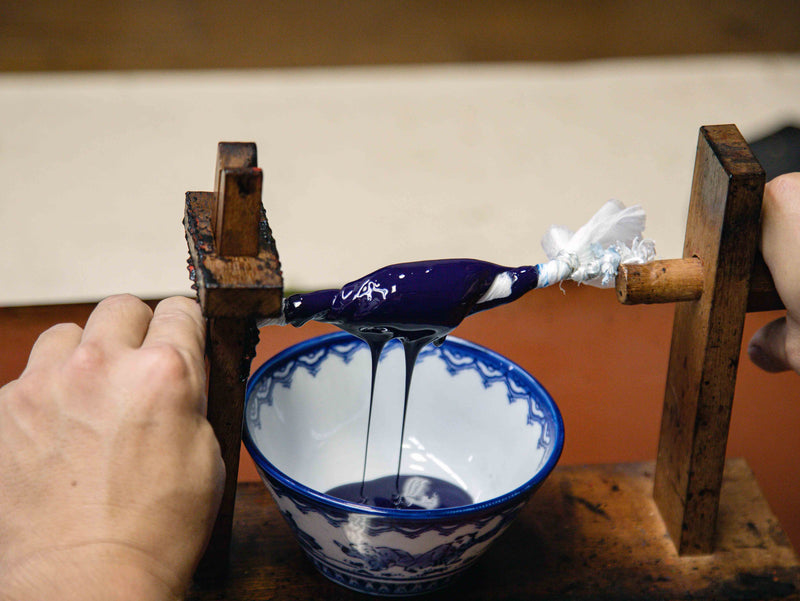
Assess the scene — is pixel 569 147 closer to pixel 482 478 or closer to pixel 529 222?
pixel 529 222

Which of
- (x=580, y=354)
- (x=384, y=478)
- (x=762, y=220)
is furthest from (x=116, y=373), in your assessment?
(x=580, y=354)

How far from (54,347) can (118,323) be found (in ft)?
0.11

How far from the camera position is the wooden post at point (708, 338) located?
0.49m

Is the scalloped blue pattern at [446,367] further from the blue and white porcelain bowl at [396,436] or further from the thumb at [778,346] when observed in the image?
the thumb at [778,346]

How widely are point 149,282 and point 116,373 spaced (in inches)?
28.7

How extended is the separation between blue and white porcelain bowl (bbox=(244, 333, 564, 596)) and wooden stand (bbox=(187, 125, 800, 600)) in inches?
1.5

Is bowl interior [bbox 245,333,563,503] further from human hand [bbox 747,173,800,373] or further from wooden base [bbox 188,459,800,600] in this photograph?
human hand [bbox 747,173,800,373]

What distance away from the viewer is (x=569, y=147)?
57.4 inches

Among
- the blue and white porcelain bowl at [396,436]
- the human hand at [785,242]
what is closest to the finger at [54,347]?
the blue and white porcelain bowl at [396,436]

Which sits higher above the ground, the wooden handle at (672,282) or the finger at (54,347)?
the wooden handle at (672,282)

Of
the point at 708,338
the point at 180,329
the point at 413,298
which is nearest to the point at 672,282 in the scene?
the point at 708,338

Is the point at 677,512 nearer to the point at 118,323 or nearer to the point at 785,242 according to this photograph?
the point at 785,242

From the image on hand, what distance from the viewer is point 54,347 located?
1.46 ft

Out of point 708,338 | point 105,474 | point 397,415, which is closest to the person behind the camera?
point 105,474
